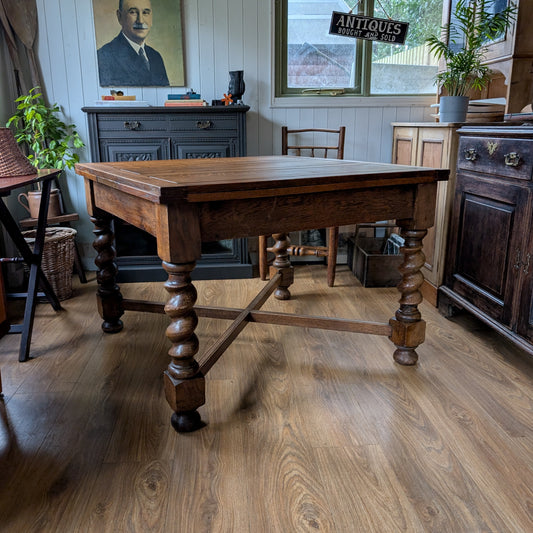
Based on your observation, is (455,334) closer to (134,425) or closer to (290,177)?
(290,177)

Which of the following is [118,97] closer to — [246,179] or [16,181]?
[16,181]

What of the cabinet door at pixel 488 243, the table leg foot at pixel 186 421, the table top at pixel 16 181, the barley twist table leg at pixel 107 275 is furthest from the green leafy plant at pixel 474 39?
the table leg foot at pixel 186 421

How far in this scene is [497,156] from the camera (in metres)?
2.10

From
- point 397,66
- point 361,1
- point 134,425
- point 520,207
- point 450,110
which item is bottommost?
point 134,425

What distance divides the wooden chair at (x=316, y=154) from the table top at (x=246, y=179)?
3.60ft

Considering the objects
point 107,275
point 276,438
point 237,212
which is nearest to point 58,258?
point 107,275

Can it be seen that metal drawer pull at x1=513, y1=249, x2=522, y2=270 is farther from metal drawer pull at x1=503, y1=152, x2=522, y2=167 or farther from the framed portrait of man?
the framed portrait of man

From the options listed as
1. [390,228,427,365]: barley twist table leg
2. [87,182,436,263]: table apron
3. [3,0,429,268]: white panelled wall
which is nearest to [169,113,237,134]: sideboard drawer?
[3,0,429,268]: white panelled wall

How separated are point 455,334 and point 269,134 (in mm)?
1982

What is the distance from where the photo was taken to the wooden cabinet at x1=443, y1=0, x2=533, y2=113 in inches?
98.0

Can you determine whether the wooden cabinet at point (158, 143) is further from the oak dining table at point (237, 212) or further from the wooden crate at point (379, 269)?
the oak dining table at point (237, 212)

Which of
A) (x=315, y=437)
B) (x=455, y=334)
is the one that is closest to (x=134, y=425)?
(x=315, y=437)

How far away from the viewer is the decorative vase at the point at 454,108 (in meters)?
2.71

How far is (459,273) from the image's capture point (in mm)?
2475
